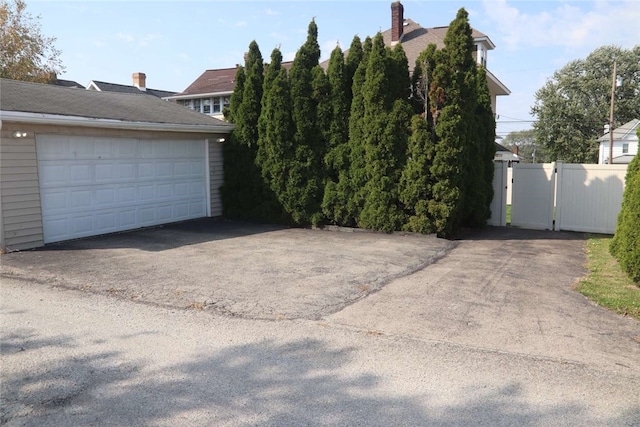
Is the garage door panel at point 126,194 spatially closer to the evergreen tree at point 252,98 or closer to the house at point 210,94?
the evergreen tree at point 252,98

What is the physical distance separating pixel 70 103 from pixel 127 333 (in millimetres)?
7222

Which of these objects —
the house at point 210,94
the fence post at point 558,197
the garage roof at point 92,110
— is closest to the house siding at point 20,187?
the garage roof at point 92,110

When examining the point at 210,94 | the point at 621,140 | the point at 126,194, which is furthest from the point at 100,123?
the point at 621,140

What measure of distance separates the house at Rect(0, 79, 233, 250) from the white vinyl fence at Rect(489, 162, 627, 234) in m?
7.90

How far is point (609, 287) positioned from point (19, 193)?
9591 millimetres

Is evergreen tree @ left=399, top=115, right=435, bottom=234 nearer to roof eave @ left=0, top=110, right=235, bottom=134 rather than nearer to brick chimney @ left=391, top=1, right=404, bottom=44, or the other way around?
roof eave @ left=0, top=110, right=235, bottom=134

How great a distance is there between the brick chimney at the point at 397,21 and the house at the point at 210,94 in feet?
32.4

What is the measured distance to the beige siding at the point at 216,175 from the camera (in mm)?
13203

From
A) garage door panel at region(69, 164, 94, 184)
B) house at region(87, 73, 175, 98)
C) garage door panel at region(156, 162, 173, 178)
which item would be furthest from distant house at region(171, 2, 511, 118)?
garage door panel at region(69, 164, 94, 184)

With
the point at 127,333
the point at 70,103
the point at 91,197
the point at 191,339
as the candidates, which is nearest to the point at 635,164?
the point at 191,339

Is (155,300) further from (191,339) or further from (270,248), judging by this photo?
(270,248)

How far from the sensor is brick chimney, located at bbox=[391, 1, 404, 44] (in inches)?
900

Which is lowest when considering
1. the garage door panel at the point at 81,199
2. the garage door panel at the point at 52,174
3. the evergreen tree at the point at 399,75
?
the garage door panel at the point at 81,199

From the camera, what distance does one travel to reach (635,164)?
7777mm
